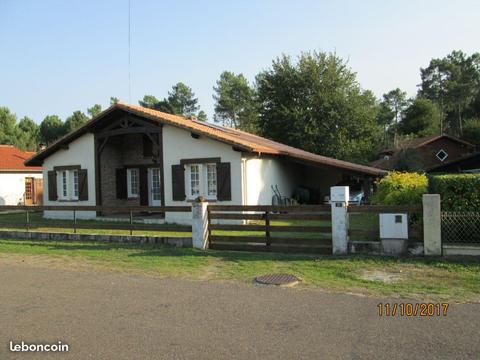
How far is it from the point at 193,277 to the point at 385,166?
133 ft

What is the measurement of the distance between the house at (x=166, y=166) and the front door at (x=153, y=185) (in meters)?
0.05

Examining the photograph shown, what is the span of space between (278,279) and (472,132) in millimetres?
51645

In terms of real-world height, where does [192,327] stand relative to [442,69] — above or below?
below

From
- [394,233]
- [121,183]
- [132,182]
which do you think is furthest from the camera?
[132,182]

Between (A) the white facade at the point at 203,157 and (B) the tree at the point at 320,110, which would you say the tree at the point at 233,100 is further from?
(A) the white facade at the point at 203,157

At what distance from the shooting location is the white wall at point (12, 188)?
33.7 metres

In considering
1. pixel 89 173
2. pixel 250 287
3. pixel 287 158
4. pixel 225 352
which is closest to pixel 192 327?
pixel 225 352

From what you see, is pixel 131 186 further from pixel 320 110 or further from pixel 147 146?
pixel 320 110

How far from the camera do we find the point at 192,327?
570 cm

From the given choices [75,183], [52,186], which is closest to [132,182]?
[75,183]

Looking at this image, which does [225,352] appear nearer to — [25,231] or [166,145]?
[25,231]

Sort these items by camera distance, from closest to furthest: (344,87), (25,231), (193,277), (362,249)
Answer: (193,277)
(362,249)
(25,231)
(344,87)

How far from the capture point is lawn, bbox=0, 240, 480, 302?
749cm

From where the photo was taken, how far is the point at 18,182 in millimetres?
34750
